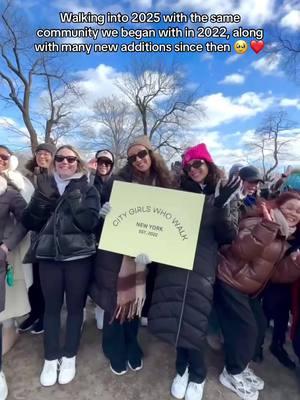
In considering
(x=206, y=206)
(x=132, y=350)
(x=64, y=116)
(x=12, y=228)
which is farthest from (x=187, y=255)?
(x=64, y=116)

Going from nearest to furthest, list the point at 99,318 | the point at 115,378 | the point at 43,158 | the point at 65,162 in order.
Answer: the point at 65,162
the point at 115,378
the point at 99,318
the point at 43,158

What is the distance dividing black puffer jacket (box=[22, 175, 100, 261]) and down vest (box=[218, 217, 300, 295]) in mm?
1078

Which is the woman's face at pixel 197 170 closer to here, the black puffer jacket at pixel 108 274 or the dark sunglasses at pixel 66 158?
the black puffer jacket at pixel 108 274

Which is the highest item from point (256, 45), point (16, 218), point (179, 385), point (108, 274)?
point (256, 45)

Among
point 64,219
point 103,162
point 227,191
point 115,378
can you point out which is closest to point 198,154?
point 227,191

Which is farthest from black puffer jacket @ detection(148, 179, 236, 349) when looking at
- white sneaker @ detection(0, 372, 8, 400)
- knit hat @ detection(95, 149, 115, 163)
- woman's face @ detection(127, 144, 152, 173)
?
knit hat @ detection(95, 149, 115, 163)

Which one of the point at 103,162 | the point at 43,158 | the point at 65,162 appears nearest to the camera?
the point at 65,162

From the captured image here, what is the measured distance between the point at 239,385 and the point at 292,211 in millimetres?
1449

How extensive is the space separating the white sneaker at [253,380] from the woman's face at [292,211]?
132 cm

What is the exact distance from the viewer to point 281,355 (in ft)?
9.13

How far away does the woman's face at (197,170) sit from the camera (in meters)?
2.28

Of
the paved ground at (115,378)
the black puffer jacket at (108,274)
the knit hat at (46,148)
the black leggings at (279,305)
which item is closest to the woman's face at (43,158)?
the knit hat at (46,148)

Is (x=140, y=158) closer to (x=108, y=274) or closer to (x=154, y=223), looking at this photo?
(x=154, y=223)

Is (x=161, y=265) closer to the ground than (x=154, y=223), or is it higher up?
closer to the ground
